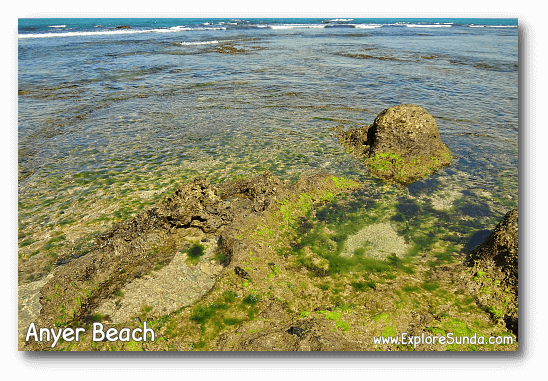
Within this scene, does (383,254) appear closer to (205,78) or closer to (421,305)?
(421,305)

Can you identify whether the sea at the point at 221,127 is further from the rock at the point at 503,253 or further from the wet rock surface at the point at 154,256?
the wet rock surface at the point at 154,256

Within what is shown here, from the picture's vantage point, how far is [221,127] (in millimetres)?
13984

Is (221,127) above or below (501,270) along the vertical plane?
above

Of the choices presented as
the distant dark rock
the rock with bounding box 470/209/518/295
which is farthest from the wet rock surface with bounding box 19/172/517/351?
the distant dark rock

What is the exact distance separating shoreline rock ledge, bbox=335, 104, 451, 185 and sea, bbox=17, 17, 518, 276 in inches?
18.5

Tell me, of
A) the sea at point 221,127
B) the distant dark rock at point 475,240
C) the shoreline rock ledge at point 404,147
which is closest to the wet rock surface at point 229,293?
the distant dark rock at point 475,240

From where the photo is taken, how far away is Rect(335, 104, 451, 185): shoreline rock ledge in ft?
33.9

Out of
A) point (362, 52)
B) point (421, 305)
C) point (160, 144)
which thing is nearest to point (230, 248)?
point (421, 305)

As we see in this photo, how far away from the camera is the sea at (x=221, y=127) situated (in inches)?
348

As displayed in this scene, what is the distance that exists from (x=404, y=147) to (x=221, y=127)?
721cm

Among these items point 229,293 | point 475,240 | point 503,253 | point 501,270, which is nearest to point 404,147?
point 475,240

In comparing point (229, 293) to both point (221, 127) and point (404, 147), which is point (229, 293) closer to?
point (404, 147)

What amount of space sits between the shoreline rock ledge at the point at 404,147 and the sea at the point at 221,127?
470 mm

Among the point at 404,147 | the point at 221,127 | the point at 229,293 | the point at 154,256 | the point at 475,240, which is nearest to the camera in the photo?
the point at 229,293
